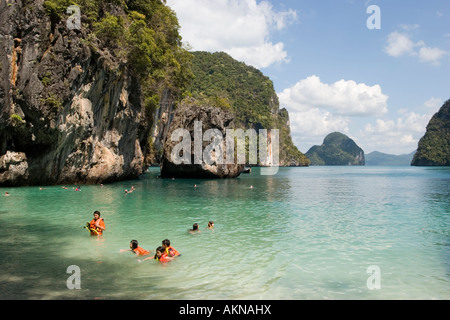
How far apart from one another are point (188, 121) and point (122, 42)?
1383 centimetres

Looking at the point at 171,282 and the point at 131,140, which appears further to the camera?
the point at 131,140

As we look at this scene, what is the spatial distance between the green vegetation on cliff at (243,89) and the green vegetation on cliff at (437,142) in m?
52.4

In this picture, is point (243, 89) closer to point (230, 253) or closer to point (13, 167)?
point (13, 167)

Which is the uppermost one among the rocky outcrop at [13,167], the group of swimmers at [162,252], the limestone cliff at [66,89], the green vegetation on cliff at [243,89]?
the green vegetation on cliff at [243,89]

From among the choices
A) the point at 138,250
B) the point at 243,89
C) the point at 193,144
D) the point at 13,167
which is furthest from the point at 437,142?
the point at 138,250

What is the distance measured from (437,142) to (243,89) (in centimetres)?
8526

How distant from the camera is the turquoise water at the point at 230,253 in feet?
21.1

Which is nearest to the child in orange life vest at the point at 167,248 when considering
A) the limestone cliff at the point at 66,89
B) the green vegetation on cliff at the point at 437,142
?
the limestone cliff at the point at 66,89

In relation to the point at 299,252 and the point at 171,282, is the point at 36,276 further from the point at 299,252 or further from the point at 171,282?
the point at 299,252

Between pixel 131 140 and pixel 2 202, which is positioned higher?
pixel 131 140

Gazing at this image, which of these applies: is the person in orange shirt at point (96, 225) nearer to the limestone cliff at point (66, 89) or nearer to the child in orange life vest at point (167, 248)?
the child in orange life vest at point (167, 248)
